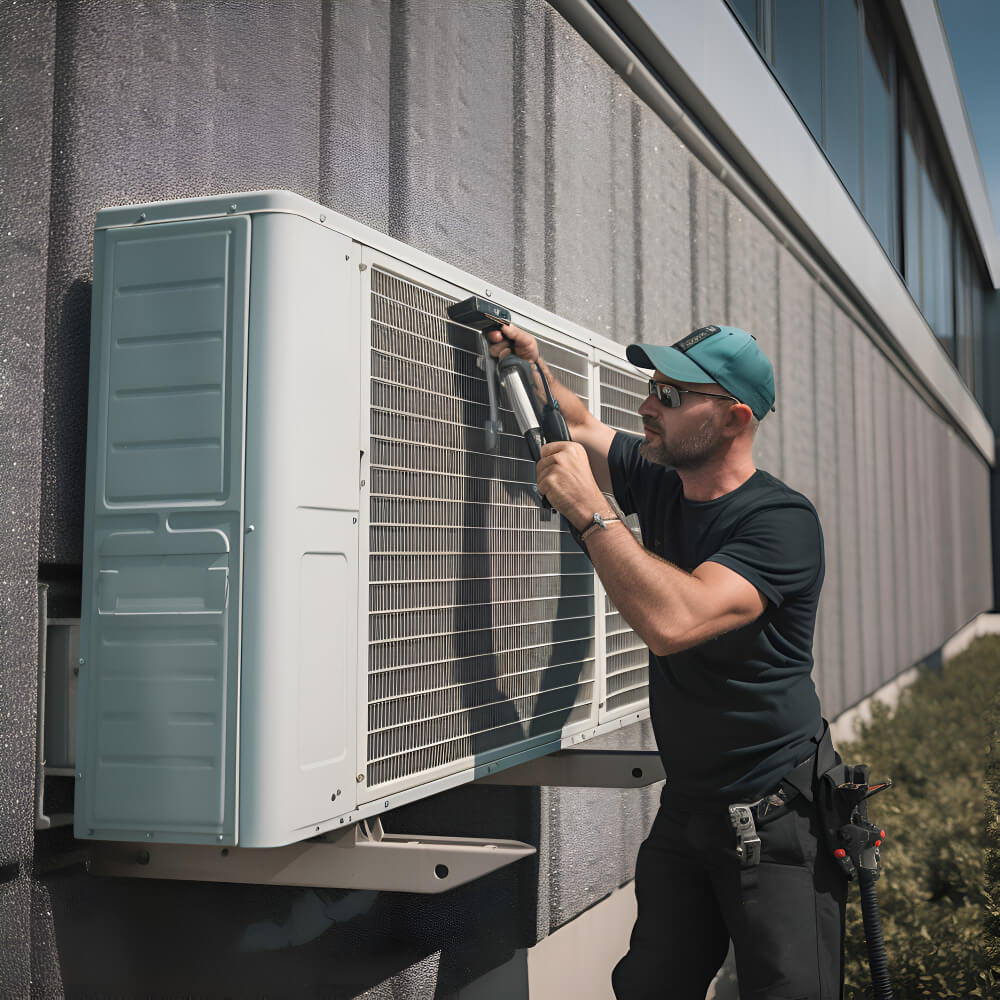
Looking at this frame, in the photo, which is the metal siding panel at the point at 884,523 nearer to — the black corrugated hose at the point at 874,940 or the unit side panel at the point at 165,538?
the black corrugated hose at the point at 874,940

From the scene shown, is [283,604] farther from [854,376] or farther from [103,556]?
[854,376]

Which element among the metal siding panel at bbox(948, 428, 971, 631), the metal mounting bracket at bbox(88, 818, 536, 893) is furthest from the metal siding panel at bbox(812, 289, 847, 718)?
the metal siding panel at bbox(948, 428, 971, 631)

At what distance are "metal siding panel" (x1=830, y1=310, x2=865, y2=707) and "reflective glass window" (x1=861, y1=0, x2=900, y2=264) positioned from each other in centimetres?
215

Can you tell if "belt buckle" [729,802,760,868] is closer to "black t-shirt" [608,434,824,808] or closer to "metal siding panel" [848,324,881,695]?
"black t-shirt" [608,434,824,808]

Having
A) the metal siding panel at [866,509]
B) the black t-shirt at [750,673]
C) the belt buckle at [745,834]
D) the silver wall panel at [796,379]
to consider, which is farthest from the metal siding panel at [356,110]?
the metal siding panel at [866,509]

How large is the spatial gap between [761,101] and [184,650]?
4980 mm

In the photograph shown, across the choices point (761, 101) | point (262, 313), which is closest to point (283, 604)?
point (262, 313)

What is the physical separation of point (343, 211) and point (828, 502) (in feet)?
18.3

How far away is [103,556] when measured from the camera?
1.61 m

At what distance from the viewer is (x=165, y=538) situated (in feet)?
5.17

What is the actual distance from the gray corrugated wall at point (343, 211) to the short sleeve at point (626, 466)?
693mm

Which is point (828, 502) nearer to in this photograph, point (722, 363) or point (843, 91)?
point (843, 91)

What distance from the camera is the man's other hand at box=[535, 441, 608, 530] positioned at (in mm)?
2074

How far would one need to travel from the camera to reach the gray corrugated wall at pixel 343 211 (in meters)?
1.68
